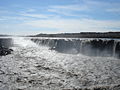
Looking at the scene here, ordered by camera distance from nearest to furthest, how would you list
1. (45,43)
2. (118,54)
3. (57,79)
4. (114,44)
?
(57,79) → (118,54) → (114,44) → (45,43)

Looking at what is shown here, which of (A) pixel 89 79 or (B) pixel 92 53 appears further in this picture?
(B) pixel 92 53

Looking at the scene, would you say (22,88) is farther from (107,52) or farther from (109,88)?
(107,52)

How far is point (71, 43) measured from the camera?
4531cm

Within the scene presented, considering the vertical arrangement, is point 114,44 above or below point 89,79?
above

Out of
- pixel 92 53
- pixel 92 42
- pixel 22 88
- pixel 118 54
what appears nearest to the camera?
pixel 22 88

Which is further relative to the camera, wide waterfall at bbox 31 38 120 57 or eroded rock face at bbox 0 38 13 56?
eroded rock face at bbox 0 38 13 56

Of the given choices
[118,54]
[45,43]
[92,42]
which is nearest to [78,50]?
[92,42]

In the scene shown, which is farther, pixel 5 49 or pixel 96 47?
pixel 5 49

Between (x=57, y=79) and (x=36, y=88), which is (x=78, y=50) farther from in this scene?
(x=36, y=88)

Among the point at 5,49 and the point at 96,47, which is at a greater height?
the point at 96,47

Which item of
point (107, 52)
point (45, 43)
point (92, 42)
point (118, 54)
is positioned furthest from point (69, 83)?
point (45, 43)

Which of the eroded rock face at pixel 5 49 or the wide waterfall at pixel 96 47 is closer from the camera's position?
the wide waterfall at pixel 96 47

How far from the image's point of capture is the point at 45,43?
196 ft

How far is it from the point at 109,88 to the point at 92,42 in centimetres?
2816
